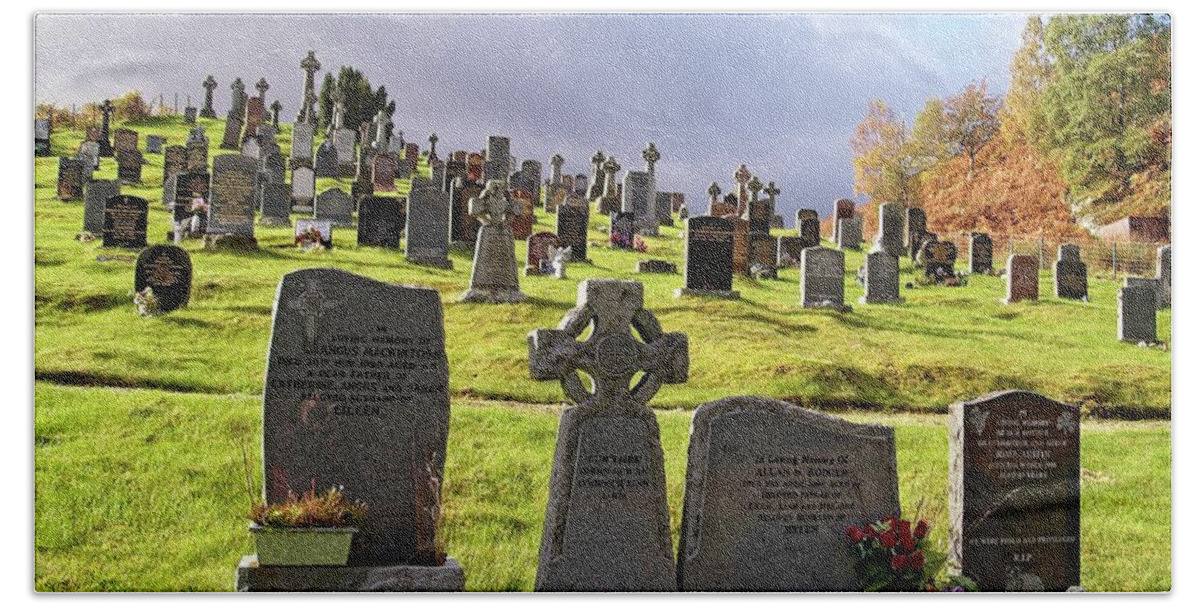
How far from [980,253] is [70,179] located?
1343 centimetres

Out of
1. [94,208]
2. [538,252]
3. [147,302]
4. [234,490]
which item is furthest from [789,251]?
[234,490]

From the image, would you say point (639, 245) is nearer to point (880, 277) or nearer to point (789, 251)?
point (789, 251)

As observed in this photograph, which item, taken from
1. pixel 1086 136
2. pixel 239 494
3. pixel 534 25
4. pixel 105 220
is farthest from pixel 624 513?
pixel 105 220

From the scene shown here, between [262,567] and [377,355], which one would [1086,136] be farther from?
[262,567]

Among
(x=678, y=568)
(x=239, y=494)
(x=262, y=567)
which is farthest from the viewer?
(x=239, y=494)

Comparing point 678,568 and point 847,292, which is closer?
point 678,568

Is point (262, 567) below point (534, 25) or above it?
below

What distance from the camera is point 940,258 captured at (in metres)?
18.1

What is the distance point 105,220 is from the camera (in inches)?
545

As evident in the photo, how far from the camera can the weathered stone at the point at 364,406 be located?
20.0 ft

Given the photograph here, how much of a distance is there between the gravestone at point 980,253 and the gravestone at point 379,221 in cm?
881

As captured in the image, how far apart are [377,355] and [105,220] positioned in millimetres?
9202

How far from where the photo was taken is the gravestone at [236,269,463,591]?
608cm

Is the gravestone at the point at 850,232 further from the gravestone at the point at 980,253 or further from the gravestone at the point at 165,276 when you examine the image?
the gravestone at the point at 165,276
